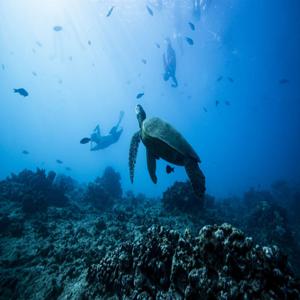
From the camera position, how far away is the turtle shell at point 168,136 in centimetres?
546

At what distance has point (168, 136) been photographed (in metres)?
Answer: 5.64

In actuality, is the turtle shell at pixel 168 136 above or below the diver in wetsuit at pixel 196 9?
below

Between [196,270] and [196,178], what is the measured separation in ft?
8.23

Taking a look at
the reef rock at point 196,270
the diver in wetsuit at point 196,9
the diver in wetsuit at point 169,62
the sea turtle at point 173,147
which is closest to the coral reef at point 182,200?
the sea turtle at point 173,147

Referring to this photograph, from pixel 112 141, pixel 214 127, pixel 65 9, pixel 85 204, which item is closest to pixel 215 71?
pixel 65 9

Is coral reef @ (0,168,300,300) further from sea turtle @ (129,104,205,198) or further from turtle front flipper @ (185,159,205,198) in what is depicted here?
sea turtle @ (129,104,205,198)

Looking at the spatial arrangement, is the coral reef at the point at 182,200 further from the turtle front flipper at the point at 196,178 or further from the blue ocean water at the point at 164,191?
the turtle front flipper at the point at 196,178

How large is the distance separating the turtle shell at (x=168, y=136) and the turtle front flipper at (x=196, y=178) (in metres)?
0.25

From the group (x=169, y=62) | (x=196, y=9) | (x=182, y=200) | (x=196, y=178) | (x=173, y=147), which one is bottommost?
(x=196, y=178)

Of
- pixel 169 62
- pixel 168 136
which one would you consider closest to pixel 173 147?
pixel 168 136

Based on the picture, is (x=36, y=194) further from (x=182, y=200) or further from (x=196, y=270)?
(x=196, y=270)

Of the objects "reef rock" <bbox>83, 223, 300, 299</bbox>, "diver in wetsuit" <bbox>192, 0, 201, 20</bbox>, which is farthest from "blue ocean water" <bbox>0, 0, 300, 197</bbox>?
"reef rock" <bbox>83, 223, 300, 299</bbox>

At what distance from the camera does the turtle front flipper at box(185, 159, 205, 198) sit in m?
4.84

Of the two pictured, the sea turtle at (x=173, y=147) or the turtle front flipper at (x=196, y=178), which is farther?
the sea turtle at (x=173, y=147)
